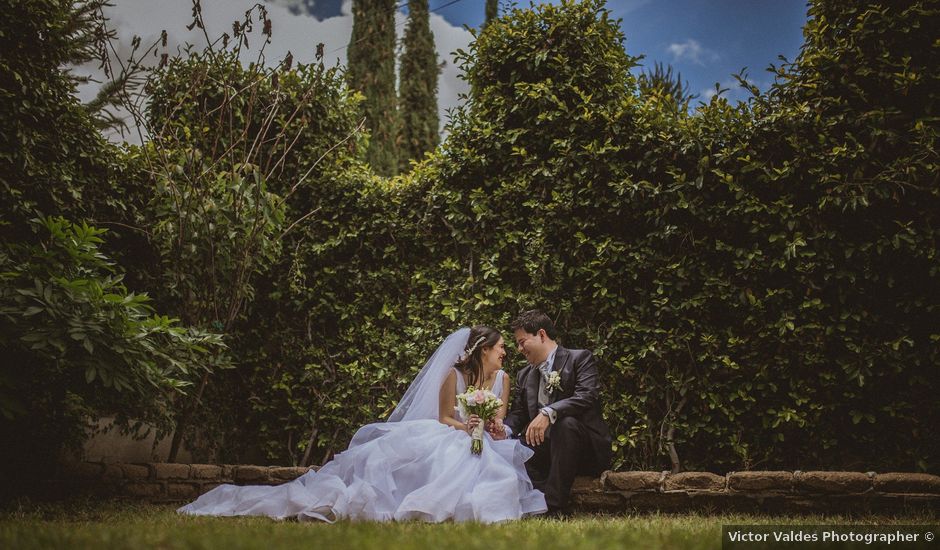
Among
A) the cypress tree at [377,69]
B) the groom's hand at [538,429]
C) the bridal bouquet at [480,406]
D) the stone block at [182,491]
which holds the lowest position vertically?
the stone block at [182,491]

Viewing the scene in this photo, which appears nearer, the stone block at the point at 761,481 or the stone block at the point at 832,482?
the stone block at the point at 832,482

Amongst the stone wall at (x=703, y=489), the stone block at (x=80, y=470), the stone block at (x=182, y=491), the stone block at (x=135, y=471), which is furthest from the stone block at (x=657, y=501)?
the stone block at (x=80, y=470)

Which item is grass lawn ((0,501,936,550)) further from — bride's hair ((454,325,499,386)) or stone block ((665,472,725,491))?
bride's hair ((454,325,499,386))

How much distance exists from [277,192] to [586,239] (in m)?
3.69

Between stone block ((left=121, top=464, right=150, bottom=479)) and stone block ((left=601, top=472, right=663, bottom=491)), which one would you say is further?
stone block ((left=121, top=464, right=150, bottom=479))

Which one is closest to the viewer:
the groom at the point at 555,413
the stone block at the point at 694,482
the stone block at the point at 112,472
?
the stone block at the point at 694,482

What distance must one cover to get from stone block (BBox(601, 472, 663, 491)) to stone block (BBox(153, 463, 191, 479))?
146 inches

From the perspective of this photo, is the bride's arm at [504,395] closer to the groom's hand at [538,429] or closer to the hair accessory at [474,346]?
the hair accessory at [474,346]

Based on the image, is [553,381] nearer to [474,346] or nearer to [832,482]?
[474,346]

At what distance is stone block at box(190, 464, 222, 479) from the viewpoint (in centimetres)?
558

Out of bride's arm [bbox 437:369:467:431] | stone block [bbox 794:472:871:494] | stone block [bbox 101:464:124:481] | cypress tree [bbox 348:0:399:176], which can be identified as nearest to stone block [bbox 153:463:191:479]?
stone block [bbox 101:464:124:481]

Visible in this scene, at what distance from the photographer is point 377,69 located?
15586 millimetres

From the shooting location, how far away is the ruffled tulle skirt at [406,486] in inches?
160

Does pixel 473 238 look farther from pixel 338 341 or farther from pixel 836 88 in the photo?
pixel 836 88
